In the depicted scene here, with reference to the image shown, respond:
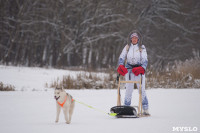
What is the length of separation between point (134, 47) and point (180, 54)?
26.3 metres

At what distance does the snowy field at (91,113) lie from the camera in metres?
5.89

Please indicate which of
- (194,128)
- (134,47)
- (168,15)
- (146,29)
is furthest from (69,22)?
(194,128)

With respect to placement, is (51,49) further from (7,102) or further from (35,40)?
(7,102)

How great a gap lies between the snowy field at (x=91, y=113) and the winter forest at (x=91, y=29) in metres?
11.2

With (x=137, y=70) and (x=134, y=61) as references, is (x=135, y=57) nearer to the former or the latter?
(x=134, y=61)

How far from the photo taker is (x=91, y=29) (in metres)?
28.3

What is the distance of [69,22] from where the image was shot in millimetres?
30172

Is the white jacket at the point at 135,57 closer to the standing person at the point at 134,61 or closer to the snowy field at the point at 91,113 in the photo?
the standing person at the point at 134,61

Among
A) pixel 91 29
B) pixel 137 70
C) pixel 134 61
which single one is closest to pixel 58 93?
pixel 137 70

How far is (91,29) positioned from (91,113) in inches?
819

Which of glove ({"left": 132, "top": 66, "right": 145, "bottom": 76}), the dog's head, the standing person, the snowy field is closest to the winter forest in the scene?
the snowy field

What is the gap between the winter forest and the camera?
25.1m

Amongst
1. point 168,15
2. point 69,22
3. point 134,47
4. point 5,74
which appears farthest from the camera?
point 168,15

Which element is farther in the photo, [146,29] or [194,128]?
[146,29]
